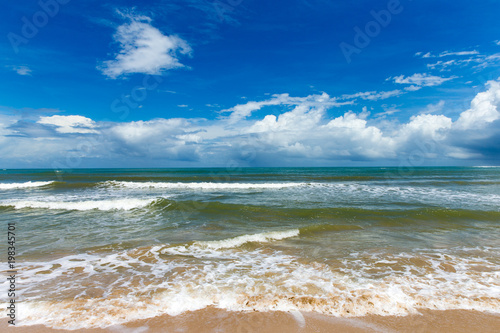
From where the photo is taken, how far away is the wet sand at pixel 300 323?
12.5ft

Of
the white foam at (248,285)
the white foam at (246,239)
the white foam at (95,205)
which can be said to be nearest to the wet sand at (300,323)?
the white foam at (248,285)

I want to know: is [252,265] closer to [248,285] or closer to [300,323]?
[248,285]

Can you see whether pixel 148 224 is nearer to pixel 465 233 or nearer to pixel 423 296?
pixel 423 296

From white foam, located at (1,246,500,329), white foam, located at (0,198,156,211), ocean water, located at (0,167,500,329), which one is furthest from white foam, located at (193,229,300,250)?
white foam, located at (0,198,156,211)

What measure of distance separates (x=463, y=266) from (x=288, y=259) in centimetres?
423

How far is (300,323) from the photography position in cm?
398

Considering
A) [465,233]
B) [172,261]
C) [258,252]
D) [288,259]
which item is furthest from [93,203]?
[465,233]

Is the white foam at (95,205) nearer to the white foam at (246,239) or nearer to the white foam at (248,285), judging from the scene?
the white foam at (248,285)

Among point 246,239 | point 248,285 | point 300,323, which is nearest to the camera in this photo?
point 300,323

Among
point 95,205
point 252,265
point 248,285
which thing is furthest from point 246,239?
point 95,205

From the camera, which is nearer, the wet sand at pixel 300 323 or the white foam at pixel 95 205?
the wet sand at pixel 300 323

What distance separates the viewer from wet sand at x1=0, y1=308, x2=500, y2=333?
382cm

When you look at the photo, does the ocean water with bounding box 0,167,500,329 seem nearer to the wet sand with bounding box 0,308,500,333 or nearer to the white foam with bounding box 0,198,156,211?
the wet sand with bounding box 0,308,500,333

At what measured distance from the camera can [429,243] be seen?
819 centimetres
